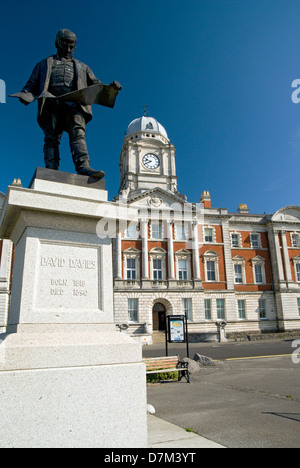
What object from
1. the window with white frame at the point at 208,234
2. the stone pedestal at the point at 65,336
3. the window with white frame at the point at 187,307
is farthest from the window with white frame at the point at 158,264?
the stone pedestal at the point at 65,336

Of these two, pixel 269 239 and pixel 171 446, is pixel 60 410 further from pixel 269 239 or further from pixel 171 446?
pixel 269 239

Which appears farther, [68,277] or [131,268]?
[131,268]

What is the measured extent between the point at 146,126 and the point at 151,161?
632 centimetres

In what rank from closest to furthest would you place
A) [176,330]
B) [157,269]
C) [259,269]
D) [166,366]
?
[166,366], [176,330], [157,269], [259,269]

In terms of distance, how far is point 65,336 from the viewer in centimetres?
325

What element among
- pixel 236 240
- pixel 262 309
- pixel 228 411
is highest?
pixel 236 240

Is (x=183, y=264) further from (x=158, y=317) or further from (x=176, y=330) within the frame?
(x=176, y=330)

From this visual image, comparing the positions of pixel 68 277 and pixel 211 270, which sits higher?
pixel 211 270

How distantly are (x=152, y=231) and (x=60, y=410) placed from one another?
32.0m

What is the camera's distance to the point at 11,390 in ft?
8.96

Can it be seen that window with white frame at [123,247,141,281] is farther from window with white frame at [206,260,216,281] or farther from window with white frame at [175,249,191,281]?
window with white frame at [206,260,216,281]

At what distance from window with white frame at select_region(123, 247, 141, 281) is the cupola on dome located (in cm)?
2068

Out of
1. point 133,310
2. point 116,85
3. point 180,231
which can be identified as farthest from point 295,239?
point 116,85
